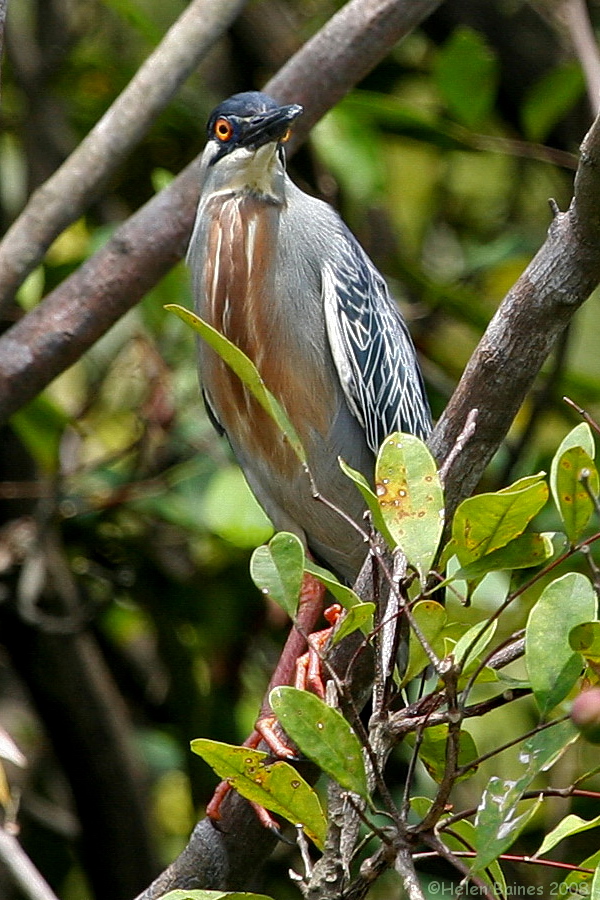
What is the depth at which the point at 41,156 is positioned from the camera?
3.50 m

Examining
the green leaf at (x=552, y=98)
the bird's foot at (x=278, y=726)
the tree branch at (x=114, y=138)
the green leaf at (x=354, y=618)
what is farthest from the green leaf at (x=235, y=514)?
the green leaf at (x=354, y=618)

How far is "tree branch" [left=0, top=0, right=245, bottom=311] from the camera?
2.69m

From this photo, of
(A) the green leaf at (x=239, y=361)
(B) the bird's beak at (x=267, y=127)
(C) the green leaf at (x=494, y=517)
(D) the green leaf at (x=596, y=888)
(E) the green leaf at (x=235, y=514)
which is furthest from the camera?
(E) the green leaf at (x=235, y=514)

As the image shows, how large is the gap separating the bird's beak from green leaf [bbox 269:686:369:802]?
A: 147cm

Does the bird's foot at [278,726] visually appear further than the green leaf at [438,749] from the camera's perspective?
Yes

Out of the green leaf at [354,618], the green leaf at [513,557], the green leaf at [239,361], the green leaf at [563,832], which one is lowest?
the green leaf at [563,832]

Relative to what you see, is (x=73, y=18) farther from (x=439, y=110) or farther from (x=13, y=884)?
(x=13, y=884)

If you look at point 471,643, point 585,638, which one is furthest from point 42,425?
point 585,638

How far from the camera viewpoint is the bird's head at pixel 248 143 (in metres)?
2.52

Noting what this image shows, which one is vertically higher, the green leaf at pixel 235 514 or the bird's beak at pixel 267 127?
the bird's beak at pixel 267 127

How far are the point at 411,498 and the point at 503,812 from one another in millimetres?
344

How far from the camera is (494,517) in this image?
1.30 metres

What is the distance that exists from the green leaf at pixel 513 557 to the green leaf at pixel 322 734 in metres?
0.20

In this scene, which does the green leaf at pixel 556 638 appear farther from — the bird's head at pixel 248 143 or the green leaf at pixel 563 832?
the bird's head at pixel 248 143
